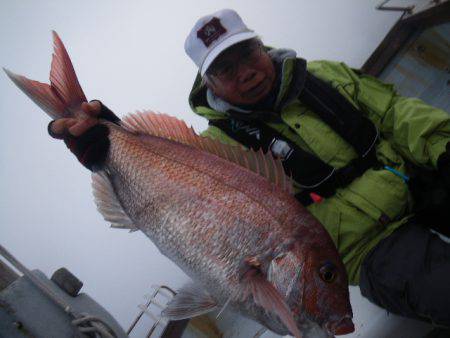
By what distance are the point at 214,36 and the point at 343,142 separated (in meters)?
0.80

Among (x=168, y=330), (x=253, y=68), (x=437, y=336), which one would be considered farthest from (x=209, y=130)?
(x=168, y=330)

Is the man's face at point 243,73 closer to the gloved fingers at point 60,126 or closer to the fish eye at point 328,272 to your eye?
the gloved fingers at point 60,126

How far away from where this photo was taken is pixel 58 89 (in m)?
1.16

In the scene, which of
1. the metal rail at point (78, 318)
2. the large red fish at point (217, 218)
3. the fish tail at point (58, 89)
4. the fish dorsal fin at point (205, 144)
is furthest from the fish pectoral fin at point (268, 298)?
the fish tail at point (58, 89)

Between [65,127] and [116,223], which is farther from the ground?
[65,127]

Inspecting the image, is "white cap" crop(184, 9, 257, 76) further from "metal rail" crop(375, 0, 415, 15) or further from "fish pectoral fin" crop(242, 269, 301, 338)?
"metal rail" crop(375, 0, 415, 15)

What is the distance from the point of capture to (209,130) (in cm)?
157

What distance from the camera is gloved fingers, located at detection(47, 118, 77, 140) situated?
3.80 feet

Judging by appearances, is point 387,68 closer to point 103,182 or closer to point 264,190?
point 264,190

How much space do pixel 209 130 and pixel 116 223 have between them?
0.69 m

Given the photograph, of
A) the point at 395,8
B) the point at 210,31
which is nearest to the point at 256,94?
the point at 210,31

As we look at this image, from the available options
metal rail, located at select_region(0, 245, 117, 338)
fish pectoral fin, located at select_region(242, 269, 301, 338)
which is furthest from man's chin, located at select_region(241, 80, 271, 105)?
metal rail, located at select_region(0, 245, 117, 338)

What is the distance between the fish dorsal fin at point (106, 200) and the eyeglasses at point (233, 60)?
26.8 inches

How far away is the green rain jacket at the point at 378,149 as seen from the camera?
1.34 meters
